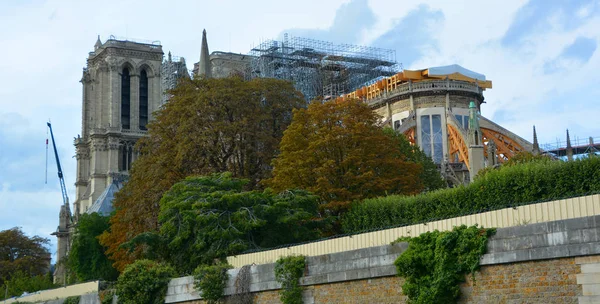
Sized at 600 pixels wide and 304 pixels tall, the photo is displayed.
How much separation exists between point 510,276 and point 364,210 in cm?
1611

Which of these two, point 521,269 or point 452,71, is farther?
point 452,71

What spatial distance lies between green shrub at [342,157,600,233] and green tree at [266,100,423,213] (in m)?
3.79

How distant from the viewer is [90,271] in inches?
2744

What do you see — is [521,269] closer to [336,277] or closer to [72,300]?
[336,277]

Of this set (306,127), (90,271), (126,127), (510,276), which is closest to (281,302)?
(510,276)

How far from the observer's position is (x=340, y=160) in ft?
131

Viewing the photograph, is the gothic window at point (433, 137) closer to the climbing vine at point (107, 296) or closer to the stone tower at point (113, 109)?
the climbing vine at point (107, 296)

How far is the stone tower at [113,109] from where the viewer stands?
383ft

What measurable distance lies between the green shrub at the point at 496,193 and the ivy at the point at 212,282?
16.7 ft

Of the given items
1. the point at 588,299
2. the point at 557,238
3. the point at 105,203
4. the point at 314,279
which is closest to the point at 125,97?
the point at 105,203

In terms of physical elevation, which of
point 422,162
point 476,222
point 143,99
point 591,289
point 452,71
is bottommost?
point 591,289

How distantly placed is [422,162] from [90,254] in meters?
29.8

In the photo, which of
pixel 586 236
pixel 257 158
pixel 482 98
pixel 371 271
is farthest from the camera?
pixel 482 98

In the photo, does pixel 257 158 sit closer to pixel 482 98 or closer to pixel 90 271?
pixel 90 271
